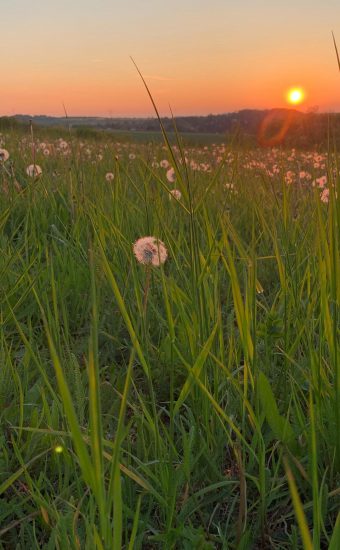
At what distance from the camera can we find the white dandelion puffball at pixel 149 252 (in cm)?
156

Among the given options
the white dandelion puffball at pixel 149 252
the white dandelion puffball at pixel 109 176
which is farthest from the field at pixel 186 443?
the white dandelion puffball at pixel 109 176

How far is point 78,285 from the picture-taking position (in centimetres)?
225

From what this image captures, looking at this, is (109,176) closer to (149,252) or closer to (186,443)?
(149,252)

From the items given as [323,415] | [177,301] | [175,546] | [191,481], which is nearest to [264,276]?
[177,301]

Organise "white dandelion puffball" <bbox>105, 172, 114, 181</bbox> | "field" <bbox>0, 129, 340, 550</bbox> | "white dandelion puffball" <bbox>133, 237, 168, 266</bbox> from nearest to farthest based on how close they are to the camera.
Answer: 1. "field" <bbox>0, 129, 340, 550</bbox>
2. "white dandelion puffball" <bbox>133, 237, 168, 266</bbox>
3. "white dandelion puffball" <bbox>105, 172, 114, 181</bbox>

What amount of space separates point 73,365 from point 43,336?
1.46 ft

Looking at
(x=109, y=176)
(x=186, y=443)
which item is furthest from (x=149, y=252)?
(x=109, y=176)

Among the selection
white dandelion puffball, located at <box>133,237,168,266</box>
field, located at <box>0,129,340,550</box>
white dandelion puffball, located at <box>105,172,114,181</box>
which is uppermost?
white dandelion puffball, located at <box>105,172,114,181</box>

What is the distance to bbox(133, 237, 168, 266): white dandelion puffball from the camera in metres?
1.56

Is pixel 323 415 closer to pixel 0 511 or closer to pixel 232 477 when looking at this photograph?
pixel 232 477

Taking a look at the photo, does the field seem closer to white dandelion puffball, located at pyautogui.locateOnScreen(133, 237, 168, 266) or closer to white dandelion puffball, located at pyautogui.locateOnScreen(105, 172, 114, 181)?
white dandelion puffball, located at pyautogui.locateOnScreen(133, 237, 168, 266)

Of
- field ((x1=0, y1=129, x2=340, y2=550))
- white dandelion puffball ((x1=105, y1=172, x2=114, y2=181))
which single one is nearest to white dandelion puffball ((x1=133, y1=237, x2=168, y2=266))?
field ((x1=0, y1=129, x2=340, y2=550))

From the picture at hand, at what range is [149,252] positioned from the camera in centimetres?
161

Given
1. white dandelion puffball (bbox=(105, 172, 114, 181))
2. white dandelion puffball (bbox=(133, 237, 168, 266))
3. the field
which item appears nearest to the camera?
the field
